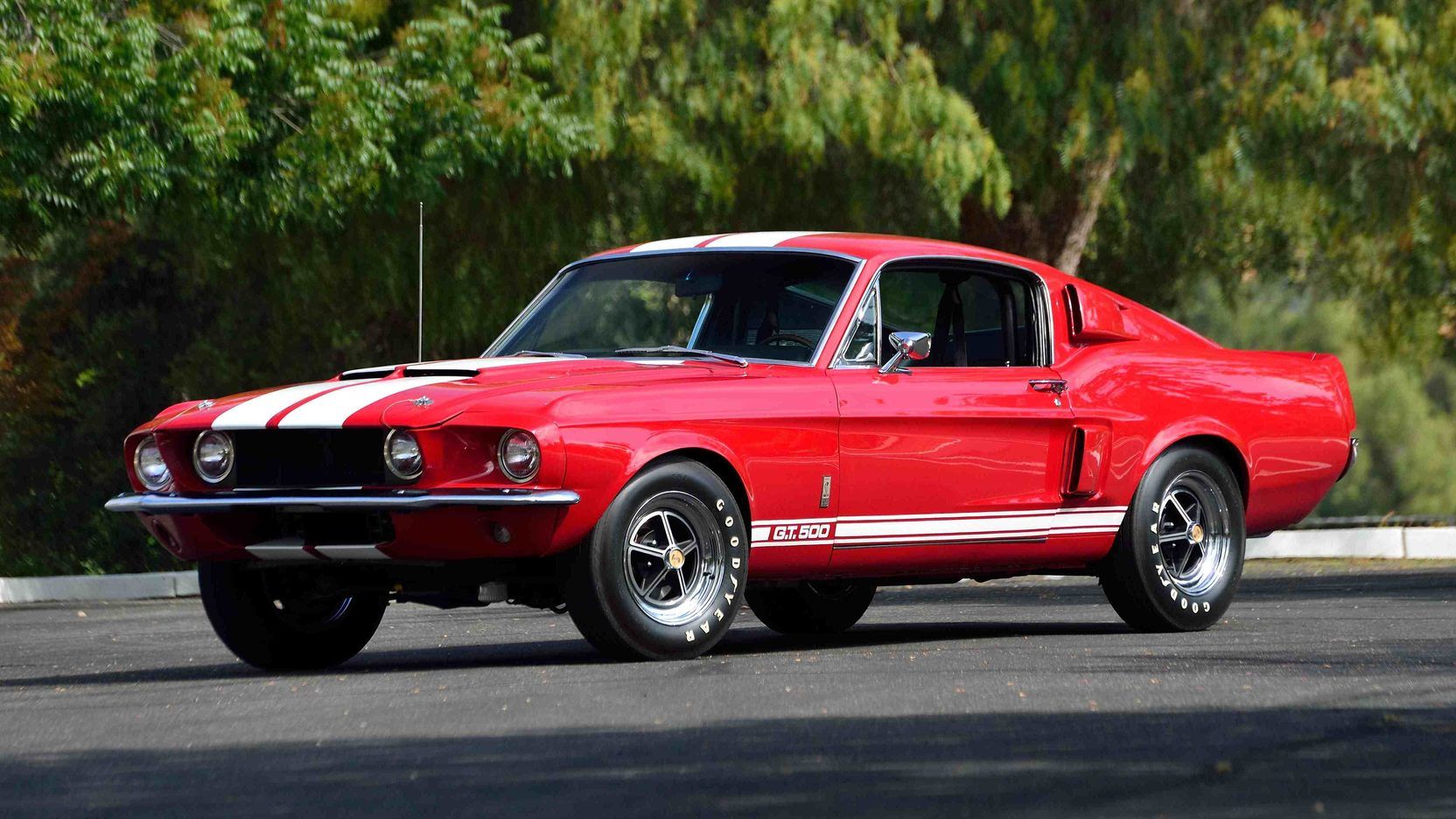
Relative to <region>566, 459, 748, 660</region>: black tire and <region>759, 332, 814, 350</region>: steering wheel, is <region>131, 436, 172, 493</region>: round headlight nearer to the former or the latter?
<region>566, 459, 748, 660</region>: black tire

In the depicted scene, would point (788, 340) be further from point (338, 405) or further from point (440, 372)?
point (338, 405)

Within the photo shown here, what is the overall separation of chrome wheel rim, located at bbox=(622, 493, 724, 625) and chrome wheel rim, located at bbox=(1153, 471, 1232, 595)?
2629 millimetres

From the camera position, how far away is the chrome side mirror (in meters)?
9.30

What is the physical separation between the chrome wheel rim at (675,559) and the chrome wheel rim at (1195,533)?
2.63m

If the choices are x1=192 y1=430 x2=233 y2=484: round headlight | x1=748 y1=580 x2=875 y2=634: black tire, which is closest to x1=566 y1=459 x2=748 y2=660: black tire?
x1=192 y1=430 x2=233 y2=484: round headlight

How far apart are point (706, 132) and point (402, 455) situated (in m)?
11.5

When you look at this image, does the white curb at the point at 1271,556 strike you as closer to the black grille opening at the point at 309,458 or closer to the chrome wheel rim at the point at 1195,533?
the chrome wheel rim at the point at 1195,533

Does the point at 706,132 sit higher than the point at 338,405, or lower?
higher

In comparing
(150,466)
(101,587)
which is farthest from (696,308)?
(101,587)

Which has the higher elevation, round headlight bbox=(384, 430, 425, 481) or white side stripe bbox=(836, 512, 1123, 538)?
round headlight bbox=(384, 430, 425, 481)

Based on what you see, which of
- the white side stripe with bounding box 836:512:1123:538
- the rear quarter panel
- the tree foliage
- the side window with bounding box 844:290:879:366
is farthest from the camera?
the tree foliage

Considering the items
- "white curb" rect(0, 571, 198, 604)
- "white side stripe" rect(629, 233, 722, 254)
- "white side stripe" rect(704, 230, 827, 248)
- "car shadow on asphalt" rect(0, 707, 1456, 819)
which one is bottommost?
"white curb" rect(0, 571, 198, 604)

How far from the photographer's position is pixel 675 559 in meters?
8.51

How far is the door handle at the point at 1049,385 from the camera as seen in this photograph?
9891mm
